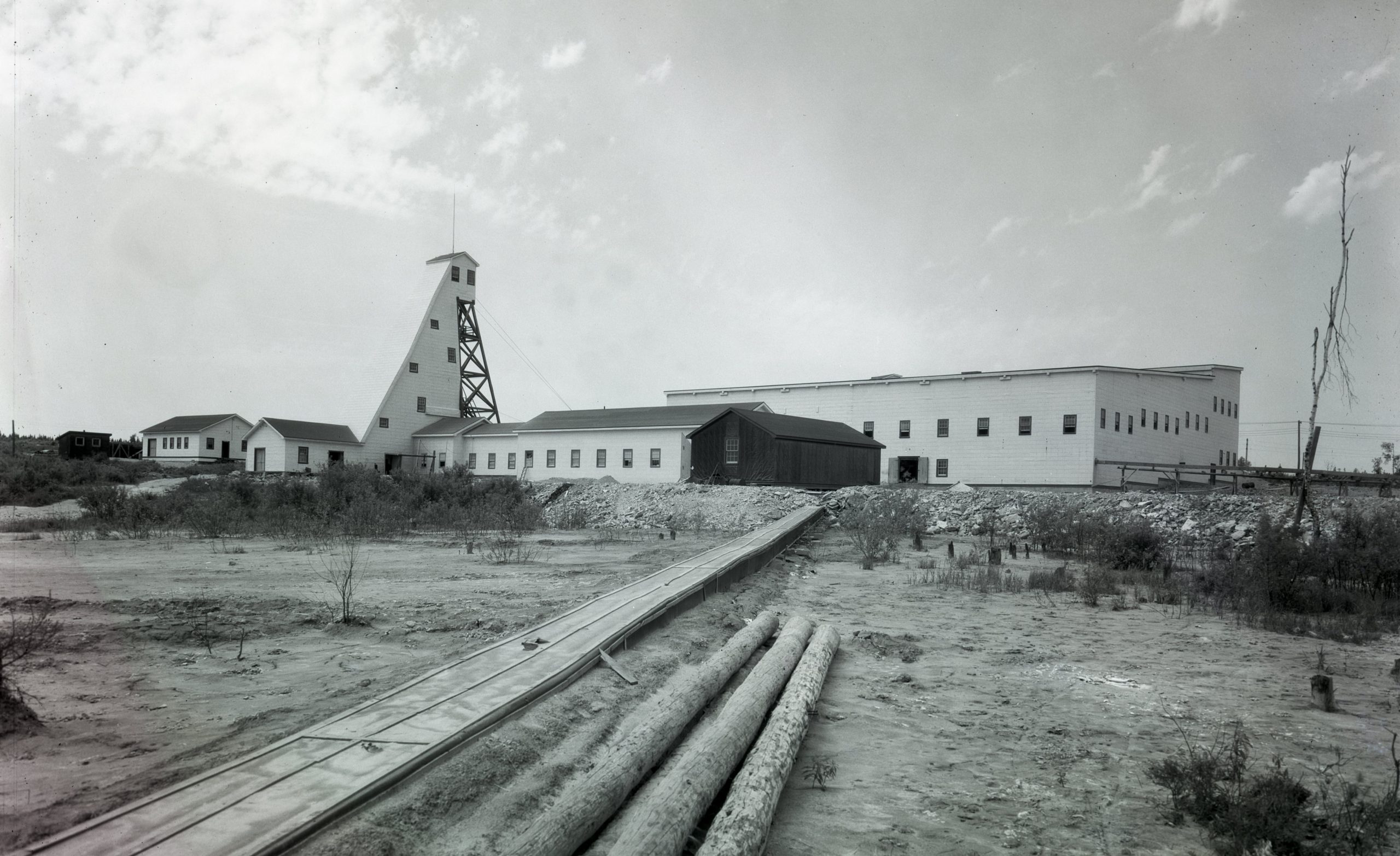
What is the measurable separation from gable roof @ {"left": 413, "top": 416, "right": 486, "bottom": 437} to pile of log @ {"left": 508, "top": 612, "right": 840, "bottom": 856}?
155 ft

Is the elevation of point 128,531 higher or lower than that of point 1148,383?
lower

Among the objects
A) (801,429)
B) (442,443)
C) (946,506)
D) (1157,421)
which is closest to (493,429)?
(442,443)

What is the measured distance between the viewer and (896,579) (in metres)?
15.2

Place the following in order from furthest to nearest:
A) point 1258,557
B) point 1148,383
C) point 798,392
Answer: point 798,392 → point 1148,383 → point 1258,557

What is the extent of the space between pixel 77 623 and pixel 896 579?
1265cm

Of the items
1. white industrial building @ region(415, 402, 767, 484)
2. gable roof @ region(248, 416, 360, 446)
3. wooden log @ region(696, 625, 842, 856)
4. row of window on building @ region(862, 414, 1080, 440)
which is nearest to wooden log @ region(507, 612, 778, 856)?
wooden log @ region(696, 625, 842, 856)

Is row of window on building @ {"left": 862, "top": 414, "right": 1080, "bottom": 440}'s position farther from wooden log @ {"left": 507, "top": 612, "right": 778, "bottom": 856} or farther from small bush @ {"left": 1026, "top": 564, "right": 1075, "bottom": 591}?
wooden log @ {"left": 507, "top": 612, "right": 778, "bottom": 856}

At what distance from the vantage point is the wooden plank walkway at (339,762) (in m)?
3.57

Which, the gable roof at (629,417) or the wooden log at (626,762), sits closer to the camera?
the wooden log at (626,762)

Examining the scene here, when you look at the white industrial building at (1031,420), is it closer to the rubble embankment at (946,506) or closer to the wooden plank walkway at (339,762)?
the rubble embankment at (946,506)

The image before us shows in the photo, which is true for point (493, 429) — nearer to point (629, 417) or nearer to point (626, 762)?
point (629, 417)

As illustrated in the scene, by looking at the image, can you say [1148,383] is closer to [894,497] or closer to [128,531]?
[894,497]

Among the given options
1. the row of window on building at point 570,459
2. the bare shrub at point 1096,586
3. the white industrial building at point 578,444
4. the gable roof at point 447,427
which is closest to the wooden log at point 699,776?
the bare shrub at point 1096,586

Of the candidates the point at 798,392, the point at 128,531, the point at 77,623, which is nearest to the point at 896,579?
the point at 77,623
